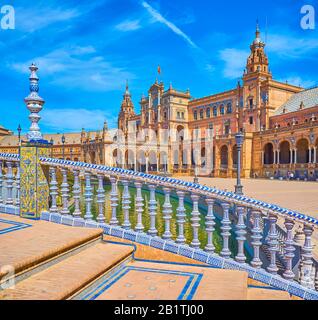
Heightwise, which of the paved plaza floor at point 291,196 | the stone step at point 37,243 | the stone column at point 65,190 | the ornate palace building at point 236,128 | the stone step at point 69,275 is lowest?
the paved plaza floor at point 291,196

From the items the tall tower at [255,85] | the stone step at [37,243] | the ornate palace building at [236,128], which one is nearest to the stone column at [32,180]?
the stone step at [37,243]

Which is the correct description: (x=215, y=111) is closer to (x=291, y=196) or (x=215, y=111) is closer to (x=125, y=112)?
(x=125, y=112)

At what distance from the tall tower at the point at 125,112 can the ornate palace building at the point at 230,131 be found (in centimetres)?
585

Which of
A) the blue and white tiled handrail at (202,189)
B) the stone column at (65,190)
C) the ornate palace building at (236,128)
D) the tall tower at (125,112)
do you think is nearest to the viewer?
the blue and white tiled handrail at (202,189)

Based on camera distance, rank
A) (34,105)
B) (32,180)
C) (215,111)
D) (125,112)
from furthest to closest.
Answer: (125,112) < (215,111) < (34,105) < (32,180)

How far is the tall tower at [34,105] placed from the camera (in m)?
4.68

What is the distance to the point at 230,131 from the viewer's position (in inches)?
1750

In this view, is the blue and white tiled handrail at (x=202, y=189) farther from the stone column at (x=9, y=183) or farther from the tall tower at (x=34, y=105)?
the stone column at (x=9, y=183)

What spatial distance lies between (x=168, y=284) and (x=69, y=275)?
1.11m

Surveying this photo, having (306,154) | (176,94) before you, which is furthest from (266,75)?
(176,94)

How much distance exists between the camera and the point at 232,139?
4038 cm

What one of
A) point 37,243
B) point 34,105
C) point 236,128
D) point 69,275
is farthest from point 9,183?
point 236,128

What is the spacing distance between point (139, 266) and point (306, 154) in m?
37.1

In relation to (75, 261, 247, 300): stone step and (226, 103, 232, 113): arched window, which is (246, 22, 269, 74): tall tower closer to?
(226, 103, 232, 113): arched window
